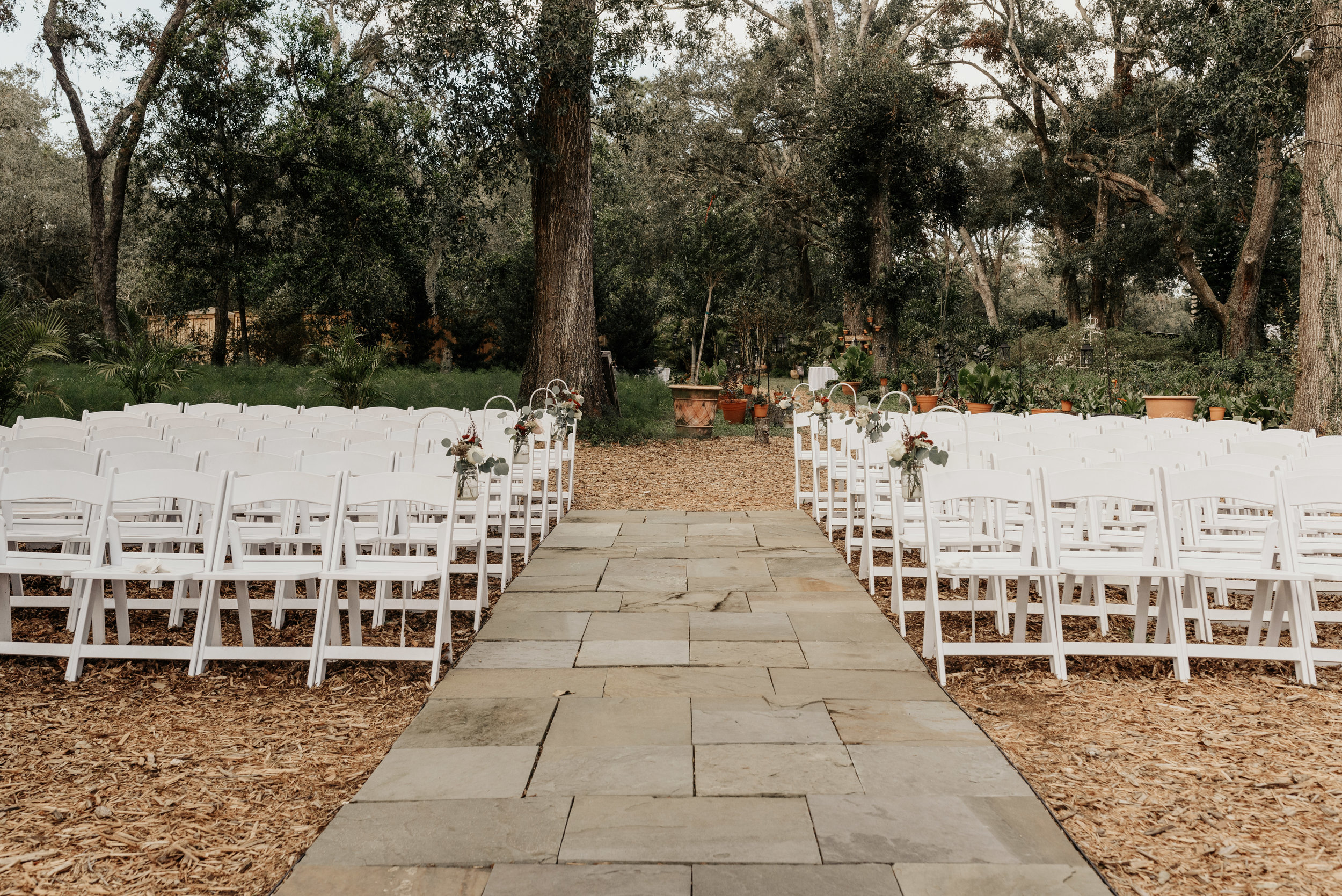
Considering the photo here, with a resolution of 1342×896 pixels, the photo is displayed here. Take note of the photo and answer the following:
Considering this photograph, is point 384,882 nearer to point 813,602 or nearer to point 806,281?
point 813,602

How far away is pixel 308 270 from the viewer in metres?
20.3

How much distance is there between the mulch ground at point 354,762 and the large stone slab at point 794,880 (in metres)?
0.64

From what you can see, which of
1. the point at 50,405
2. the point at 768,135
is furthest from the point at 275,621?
the point at 768,135

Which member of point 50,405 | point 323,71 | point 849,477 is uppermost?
point 323,71

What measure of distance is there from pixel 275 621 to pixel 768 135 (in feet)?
82.4

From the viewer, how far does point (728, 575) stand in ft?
20.5

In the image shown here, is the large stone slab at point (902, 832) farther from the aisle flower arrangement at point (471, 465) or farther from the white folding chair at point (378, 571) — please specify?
the aisle flower arrangement at point (471, 465)

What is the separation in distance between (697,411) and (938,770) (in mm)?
11977

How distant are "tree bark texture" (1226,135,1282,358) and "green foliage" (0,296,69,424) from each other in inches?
760

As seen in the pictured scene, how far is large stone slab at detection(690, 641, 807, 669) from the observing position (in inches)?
172

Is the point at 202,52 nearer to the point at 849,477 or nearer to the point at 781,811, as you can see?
the point at 849,477

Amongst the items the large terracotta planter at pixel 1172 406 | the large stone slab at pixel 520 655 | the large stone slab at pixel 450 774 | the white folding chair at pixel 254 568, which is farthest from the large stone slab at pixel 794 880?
the large terracotta planter at pixel 1172 406

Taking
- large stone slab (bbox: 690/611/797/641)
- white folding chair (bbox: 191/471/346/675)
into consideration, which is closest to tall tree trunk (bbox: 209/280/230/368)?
white folding chair (bbox: 191/471/346/675)

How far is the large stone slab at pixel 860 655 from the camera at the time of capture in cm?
438
